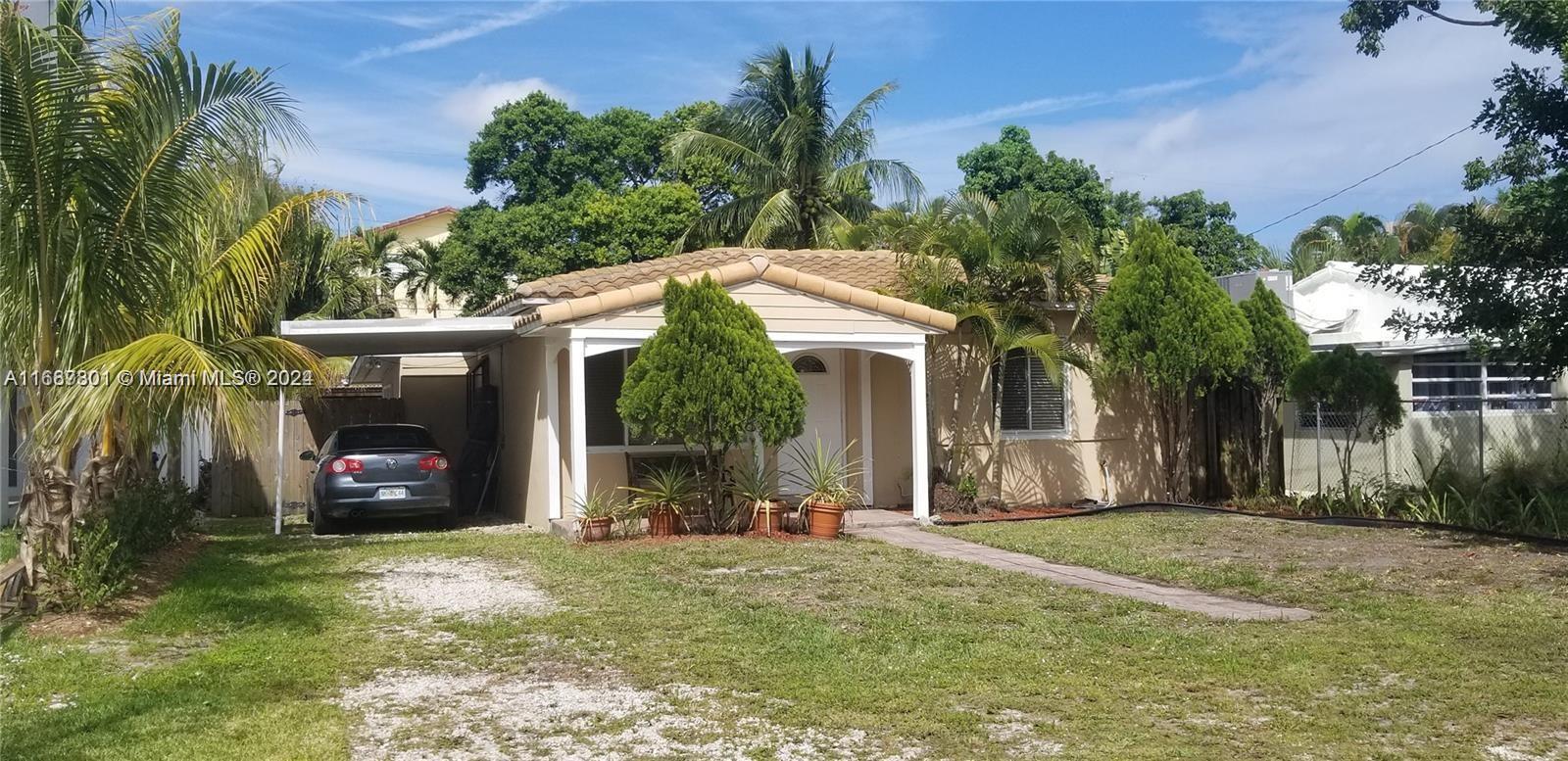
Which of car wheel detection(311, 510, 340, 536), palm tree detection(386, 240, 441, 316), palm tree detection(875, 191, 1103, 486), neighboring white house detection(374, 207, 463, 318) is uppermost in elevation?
neighboring white house detection(374, 207, 463, 318)

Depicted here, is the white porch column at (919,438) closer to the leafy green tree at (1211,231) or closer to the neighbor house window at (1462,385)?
the neighbor house window at (1462,385)

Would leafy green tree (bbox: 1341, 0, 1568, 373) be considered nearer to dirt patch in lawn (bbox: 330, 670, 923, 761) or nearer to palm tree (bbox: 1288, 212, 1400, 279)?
dirt patch in lawn (bbox: 330, 670, 923, 761)

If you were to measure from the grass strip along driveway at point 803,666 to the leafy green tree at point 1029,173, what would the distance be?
93.3 ft

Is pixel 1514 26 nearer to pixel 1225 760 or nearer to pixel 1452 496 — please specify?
pixel 1452 496

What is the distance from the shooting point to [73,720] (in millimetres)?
6051

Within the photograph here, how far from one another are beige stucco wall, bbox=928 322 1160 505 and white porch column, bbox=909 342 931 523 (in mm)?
1118

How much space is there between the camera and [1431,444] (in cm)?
1744

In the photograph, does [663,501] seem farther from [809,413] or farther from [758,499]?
[809,413]

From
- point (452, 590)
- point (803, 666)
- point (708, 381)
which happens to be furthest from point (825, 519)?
point (803, 666)

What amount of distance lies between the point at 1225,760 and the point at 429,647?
4.81 metres

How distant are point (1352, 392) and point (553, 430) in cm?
932

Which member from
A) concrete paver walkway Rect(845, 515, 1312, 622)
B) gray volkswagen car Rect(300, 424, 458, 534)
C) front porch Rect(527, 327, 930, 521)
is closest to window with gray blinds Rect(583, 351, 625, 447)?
front porch Rect(527, 327, 930, 521)

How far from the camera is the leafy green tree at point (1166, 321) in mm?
16000

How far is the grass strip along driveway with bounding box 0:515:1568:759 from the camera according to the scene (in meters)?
5.76
